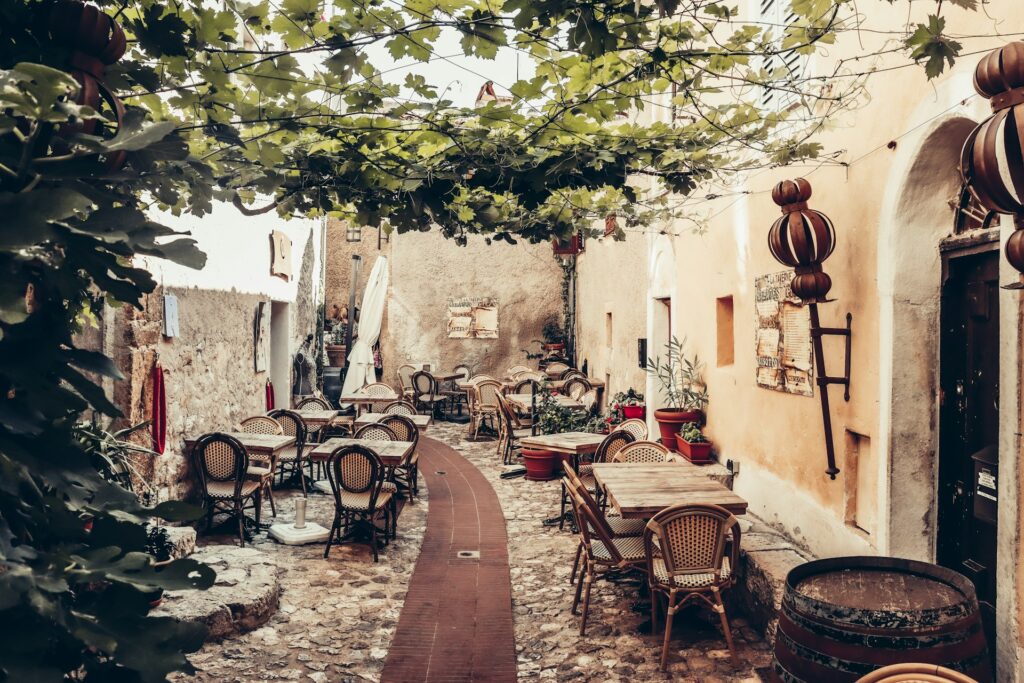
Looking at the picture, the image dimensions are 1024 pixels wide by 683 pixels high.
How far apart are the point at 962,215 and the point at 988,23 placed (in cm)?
104

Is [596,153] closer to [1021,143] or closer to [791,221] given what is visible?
[791,221]

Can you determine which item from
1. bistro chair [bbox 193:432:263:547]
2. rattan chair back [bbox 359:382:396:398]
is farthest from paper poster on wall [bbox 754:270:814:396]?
rattan chair back [bbox 359:382:396:398]

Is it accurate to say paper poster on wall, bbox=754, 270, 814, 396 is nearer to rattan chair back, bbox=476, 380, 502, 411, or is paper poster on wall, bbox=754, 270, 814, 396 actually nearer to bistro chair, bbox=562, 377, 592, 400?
bistro chair, bbox=562, 377, 592, 400

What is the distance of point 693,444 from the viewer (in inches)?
302

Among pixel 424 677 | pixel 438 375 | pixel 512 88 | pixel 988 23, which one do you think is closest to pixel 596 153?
pixel 512 88

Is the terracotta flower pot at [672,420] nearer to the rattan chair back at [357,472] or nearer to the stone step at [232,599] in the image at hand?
the rattan chair back at [357,472]

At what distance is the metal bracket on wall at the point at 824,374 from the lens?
186 inches

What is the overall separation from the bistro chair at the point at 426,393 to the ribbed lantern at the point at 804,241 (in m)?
11.3

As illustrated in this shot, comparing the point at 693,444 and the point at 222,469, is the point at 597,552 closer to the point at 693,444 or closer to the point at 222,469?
the point at 693,444

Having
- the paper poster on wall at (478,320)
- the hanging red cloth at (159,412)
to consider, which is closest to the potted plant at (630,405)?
the hanging red cloth at (159,412)

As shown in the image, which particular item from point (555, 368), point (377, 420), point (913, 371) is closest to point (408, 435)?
point (377, 420)

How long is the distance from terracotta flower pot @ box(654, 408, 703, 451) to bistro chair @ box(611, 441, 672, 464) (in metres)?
1.44

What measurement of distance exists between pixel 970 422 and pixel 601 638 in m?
2.62

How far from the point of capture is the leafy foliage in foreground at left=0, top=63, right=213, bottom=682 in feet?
3.40
